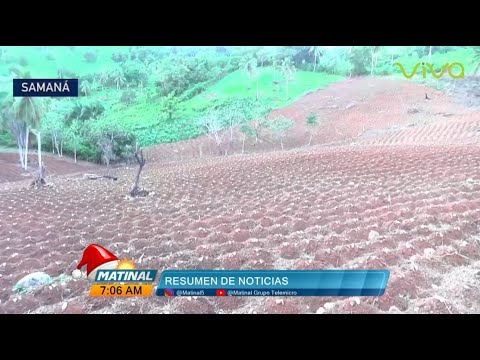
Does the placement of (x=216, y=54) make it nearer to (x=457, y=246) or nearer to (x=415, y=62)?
(x=415, y=62)

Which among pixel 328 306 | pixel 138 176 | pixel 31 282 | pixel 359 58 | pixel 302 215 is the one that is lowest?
pixel 328 306

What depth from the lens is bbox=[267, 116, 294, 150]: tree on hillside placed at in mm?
3289

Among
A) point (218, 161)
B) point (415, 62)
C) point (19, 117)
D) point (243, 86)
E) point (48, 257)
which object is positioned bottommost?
point (48, 257)

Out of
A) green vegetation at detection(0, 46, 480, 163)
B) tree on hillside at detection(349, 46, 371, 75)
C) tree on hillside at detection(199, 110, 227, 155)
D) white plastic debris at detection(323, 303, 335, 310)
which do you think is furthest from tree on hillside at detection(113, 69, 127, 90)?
white plastic debris at detection(323, 303, 335, 310)

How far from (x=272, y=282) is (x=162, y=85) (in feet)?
6.61

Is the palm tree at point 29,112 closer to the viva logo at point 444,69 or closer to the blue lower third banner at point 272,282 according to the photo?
the blue lower third banner at point 272,282

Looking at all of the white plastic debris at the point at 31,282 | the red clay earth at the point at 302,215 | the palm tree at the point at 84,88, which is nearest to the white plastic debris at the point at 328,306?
the red clay earth at the point at 302,215

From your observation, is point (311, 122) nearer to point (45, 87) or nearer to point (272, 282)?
point (272, 282)

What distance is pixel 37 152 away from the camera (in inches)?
121

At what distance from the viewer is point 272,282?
2.89 m

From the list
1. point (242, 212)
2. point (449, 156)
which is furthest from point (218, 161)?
point (449, 156)

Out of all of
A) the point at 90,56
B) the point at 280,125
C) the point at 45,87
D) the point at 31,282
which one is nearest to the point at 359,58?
the point at 280,125

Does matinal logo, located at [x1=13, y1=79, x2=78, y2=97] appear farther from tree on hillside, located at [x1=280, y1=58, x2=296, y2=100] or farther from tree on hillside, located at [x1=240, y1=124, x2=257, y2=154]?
tree on hillside, located at [x1=280, y1=58, x2=296, y2=100]
